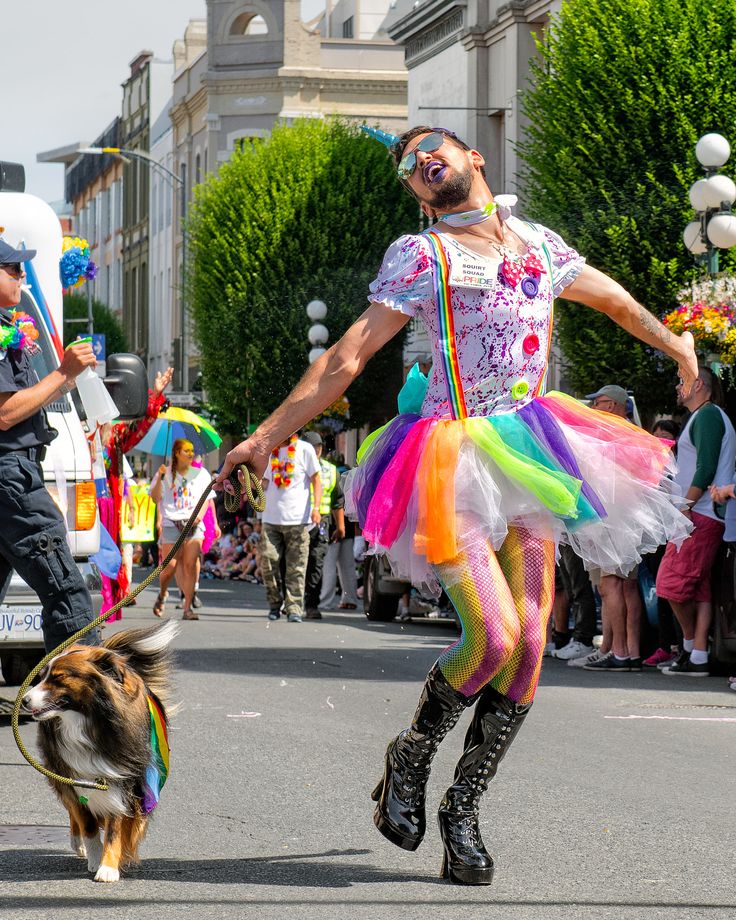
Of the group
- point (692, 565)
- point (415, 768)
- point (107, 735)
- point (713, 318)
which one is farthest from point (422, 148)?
point (713, 318)

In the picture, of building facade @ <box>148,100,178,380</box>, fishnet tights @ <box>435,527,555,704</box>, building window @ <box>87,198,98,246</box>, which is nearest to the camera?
fishnet tights @ <box>435,527,555,704</box>

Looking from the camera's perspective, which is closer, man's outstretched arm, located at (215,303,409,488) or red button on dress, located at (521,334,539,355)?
man's outstretched arm, located at (215,303,409,488)

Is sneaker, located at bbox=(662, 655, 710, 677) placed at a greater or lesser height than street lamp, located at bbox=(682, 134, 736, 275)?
lesser

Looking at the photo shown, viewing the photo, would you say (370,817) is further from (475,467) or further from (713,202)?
(713,202)

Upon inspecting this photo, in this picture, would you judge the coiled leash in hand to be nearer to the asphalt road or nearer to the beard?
the asphalt road

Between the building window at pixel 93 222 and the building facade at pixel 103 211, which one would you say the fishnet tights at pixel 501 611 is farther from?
the building window at pixel 93 222

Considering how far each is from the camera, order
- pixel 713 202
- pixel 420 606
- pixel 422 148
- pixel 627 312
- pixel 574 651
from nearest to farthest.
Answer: pixel 422 148 < pixel 627 312 < pixel 574 651 < pixel 713 202 < pixel 420 606

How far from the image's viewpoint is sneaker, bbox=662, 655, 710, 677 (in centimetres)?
1241

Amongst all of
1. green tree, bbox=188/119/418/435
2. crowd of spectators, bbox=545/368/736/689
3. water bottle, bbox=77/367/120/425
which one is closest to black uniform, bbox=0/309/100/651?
water bottle, bbox=77/367/120/425

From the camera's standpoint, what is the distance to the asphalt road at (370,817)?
500 centimetres

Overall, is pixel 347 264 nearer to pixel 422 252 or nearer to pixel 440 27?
pixel 440 27

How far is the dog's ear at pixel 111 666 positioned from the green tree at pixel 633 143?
21.0 metres

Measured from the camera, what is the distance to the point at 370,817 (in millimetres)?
6363

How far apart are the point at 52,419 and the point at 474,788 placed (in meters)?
5.41
